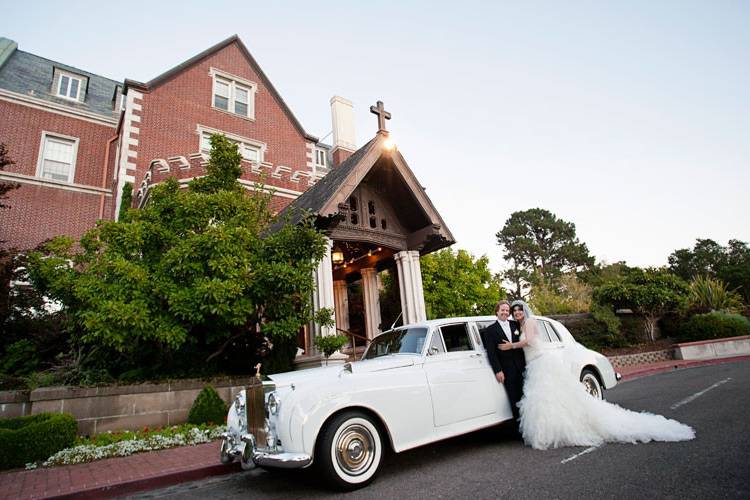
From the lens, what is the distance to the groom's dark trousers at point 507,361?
5.25 m

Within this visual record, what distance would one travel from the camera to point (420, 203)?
11055 mm

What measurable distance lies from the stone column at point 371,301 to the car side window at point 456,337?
793 cm

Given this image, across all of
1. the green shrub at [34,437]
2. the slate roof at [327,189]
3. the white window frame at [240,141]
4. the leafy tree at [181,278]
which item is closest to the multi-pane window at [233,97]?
the white window frame at [240,141]

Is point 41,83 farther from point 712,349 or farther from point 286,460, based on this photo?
point 712,349

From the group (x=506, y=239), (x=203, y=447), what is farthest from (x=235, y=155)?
(x=506, y=239)

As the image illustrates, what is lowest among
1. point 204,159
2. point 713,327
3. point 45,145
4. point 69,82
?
point 713,327

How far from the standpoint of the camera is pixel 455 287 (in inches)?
779

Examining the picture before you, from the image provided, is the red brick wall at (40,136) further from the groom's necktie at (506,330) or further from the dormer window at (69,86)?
the groom's necktie at (506,330)

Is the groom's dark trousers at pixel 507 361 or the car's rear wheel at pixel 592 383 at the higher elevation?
the groom's dark trousers at pixel 507 361

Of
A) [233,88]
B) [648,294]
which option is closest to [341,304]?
[233,88]

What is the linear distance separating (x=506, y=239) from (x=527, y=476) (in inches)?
Answer: 2041

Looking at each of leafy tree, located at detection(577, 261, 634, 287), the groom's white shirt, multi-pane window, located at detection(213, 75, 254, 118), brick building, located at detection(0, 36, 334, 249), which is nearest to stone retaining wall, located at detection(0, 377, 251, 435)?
the groom's white shirt

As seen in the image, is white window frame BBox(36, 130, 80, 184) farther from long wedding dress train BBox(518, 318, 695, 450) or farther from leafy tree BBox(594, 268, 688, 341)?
leafy tree BBox(594, 268, 688, 341)

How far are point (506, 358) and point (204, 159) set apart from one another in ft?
38.3
